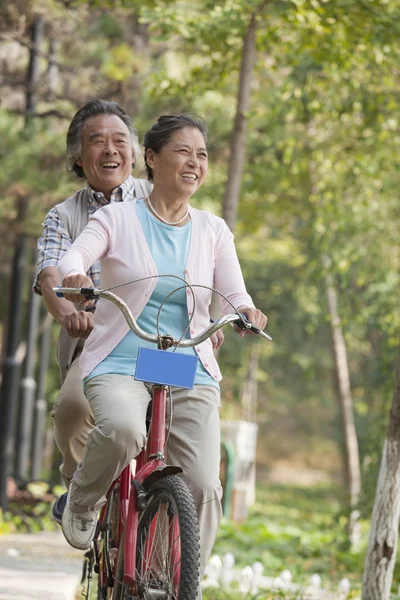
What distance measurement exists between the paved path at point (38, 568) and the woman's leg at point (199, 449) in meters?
1.92

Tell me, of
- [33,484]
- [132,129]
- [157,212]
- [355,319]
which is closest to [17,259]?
[33,484]

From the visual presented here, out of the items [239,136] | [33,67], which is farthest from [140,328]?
[33,67]

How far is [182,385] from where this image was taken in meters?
3.19

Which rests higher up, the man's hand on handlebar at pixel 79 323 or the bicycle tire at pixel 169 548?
the man's hand on handlebar at pixel 79 323

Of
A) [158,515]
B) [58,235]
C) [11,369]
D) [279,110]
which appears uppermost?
[279,110]

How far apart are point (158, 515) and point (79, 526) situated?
0.51m

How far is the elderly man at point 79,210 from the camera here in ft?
12.4

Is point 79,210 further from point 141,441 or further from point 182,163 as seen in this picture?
point 141,441

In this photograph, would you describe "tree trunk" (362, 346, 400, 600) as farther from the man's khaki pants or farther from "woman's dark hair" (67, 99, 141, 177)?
"woman's dark hair" (67, 99, 141, 177)

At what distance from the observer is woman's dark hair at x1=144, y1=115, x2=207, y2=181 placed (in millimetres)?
3535

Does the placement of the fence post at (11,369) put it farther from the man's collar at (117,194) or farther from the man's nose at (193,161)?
the man's nose at (193,161)

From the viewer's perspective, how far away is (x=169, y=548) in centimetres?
312

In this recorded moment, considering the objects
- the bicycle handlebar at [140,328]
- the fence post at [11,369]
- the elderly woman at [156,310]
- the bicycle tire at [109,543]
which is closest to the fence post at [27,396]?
the fence post at [11,369]

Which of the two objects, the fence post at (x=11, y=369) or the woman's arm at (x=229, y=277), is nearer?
the woman's arm at (x=229, y=277)
